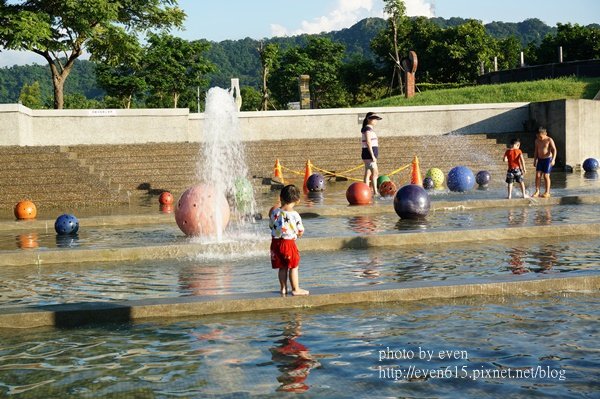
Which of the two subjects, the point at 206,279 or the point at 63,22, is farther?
the point at 63,22

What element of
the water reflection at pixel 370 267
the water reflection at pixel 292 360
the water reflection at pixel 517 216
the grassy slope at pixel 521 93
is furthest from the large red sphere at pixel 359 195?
the grassy slope at pixel 521 93

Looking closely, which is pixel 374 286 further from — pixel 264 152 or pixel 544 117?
pixel 544 117

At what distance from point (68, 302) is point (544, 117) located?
2697 centimetres

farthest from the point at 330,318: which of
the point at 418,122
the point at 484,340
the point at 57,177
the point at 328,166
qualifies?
the point at 418,122

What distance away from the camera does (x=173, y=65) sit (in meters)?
75.9

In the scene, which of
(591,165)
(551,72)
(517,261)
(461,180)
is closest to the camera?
(517,261)

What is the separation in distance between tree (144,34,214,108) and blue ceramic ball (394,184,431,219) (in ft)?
196

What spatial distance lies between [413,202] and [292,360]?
31.5 ft

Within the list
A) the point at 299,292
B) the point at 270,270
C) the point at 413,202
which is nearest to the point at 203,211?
the point at 270,270

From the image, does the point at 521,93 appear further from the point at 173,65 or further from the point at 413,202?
the point at 173,65

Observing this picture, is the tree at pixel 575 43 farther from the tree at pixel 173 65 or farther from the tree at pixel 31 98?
the tree at pixel 31 98

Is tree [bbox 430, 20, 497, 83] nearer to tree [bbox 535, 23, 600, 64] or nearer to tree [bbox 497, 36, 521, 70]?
tree [bbox 535, 23, 600, 64]

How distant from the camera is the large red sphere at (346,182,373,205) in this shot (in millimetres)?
18234

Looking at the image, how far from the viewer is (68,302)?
A: 9.16 metres
